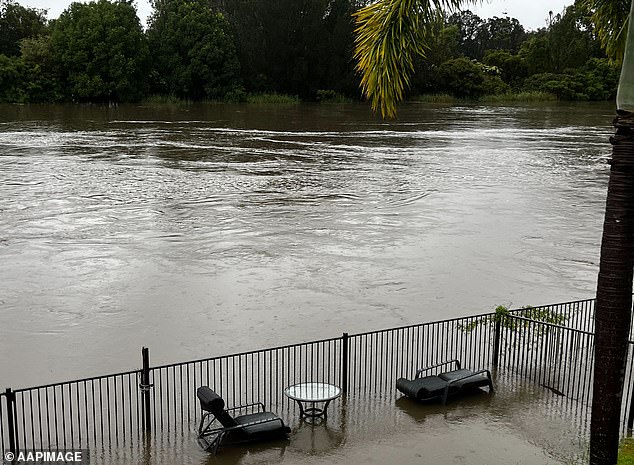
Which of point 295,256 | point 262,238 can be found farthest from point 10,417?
point 262,238

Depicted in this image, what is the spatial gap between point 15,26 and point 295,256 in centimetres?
8763

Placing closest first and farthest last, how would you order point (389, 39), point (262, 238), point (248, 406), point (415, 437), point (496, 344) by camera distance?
point (389, 39) < point (415, 437) < point (248, 406) < point (496, 344) < point (262, 238)

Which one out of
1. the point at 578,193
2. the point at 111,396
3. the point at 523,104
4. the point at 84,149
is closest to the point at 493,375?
the point at 111,396

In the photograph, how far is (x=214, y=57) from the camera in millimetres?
88188

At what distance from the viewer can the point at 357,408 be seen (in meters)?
13.5

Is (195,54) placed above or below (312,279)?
above

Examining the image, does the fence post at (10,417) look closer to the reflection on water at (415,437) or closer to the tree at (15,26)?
the reflection on water at (415,437)

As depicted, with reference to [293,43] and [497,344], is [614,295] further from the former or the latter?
[293,43]

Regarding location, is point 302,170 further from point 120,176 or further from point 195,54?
point 195,54

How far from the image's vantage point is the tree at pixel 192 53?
8756cm

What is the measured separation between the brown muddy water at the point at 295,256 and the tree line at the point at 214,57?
111ft

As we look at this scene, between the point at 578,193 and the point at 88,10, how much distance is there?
6676 centimetres

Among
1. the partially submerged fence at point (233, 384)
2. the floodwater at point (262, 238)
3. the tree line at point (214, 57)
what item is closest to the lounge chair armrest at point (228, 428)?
the partially submerged fence at point (233, 384)

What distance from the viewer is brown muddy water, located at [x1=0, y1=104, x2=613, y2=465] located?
507 inches
